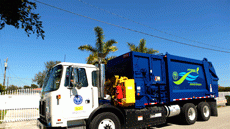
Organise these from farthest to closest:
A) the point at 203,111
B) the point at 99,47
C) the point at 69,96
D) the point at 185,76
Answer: the point at 99,47 → the point at 203,111 → the point at 185,76 → the point at 69,96

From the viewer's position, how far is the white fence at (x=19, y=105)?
10.8m

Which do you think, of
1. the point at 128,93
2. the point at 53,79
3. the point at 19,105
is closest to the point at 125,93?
the point at 128,93

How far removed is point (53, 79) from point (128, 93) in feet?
8.32

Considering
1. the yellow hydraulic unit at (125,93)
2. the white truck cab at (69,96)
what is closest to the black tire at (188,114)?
the yellow hydraulic unit at (125,93)

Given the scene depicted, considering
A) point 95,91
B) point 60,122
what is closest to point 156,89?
point 95,91

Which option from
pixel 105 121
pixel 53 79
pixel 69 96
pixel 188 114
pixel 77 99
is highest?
pixel 53 79

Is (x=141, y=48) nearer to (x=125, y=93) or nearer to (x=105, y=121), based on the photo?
(x=125, y=93)

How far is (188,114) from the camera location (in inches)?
314

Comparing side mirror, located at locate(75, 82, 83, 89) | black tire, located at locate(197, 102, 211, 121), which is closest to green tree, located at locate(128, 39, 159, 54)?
black tire, located at locate(197, 102, 211, 121)

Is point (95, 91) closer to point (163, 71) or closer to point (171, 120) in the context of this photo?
point (163, 71)

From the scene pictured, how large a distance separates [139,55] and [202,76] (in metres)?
4.56

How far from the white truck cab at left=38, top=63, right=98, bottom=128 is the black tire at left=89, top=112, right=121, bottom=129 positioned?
29 cm

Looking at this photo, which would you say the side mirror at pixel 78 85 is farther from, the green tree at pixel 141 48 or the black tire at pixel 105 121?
the green tree at pixel 141 48

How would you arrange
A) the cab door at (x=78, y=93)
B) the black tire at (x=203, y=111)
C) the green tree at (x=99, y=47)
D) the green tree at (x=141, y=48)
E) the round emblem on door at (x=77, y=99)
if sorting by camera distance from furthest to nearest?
the green tree at (x=141, y=48) → the green tree at (x=99, y=47) → the black tire at (x=203, y=111) → the round emblem on door at (x=77, y=99) → the cab door at (x=78, y=93)
